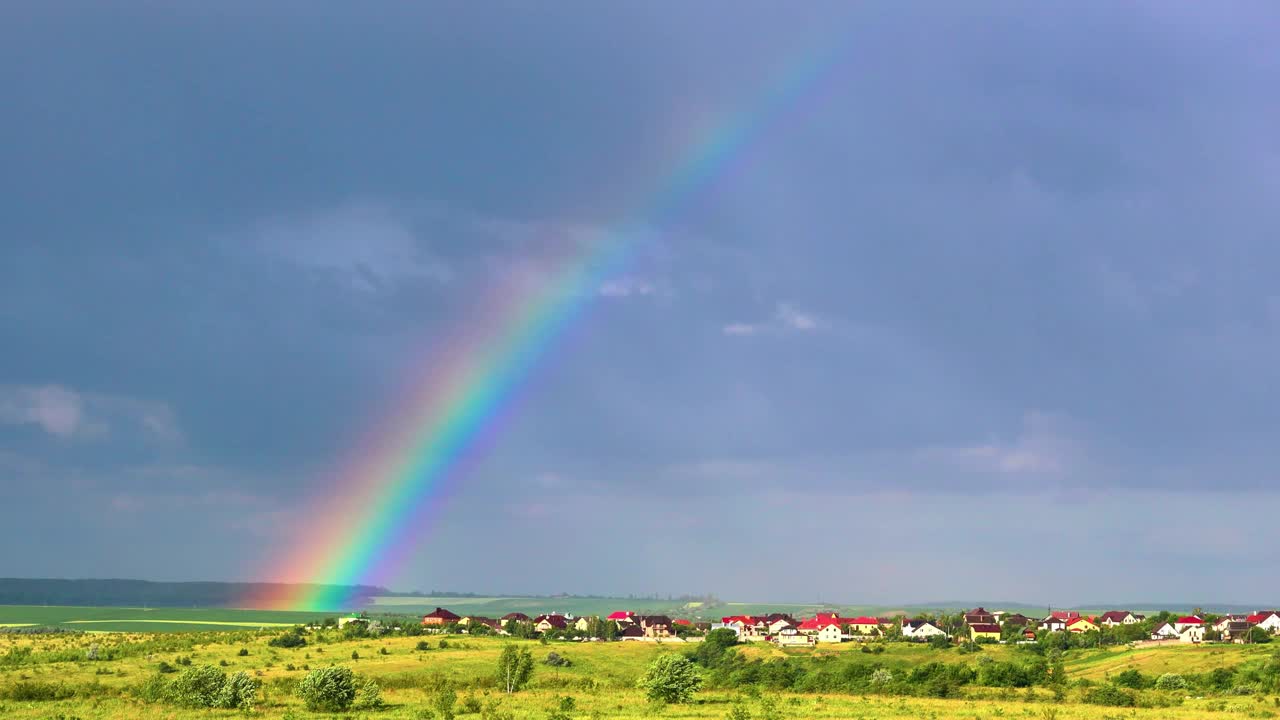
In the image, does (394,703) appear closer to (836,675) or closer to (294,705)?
(294,705)

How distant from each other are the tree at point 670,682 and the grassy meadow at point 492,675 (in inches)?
70.1

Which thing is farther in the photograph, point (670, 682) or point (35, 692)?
point (35, 692)

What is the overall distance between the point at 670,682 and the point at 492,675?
3478cm

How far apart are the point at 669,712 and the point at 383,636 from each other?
97.8 m

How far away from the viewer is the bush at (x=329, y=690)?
267ft

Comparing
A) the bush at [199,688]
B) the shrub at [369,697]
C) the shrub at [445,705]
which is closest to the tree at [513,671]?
the shrub at [369,697]

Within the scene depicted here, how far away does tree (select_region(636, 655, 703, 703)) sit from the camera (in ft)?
289

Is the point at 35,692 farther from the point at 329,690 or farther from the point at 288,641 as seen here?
the point at 288,641

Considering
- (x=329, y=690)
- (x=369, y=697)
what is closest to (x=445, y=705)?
(x=369, y=697)

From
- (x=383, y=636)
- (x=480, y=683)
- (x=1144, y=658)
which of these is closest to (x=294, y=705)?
(x=480, y=683)

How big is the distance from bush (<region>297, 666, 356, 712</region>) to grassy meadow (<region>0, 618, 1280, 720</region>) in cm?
138

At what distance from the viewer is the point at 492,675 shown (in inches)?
4663

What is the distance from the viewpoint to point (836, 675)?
117m

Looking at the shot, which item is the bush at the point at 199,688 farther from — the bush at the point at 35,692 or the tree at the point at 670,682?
the tree at the point at 670,682
